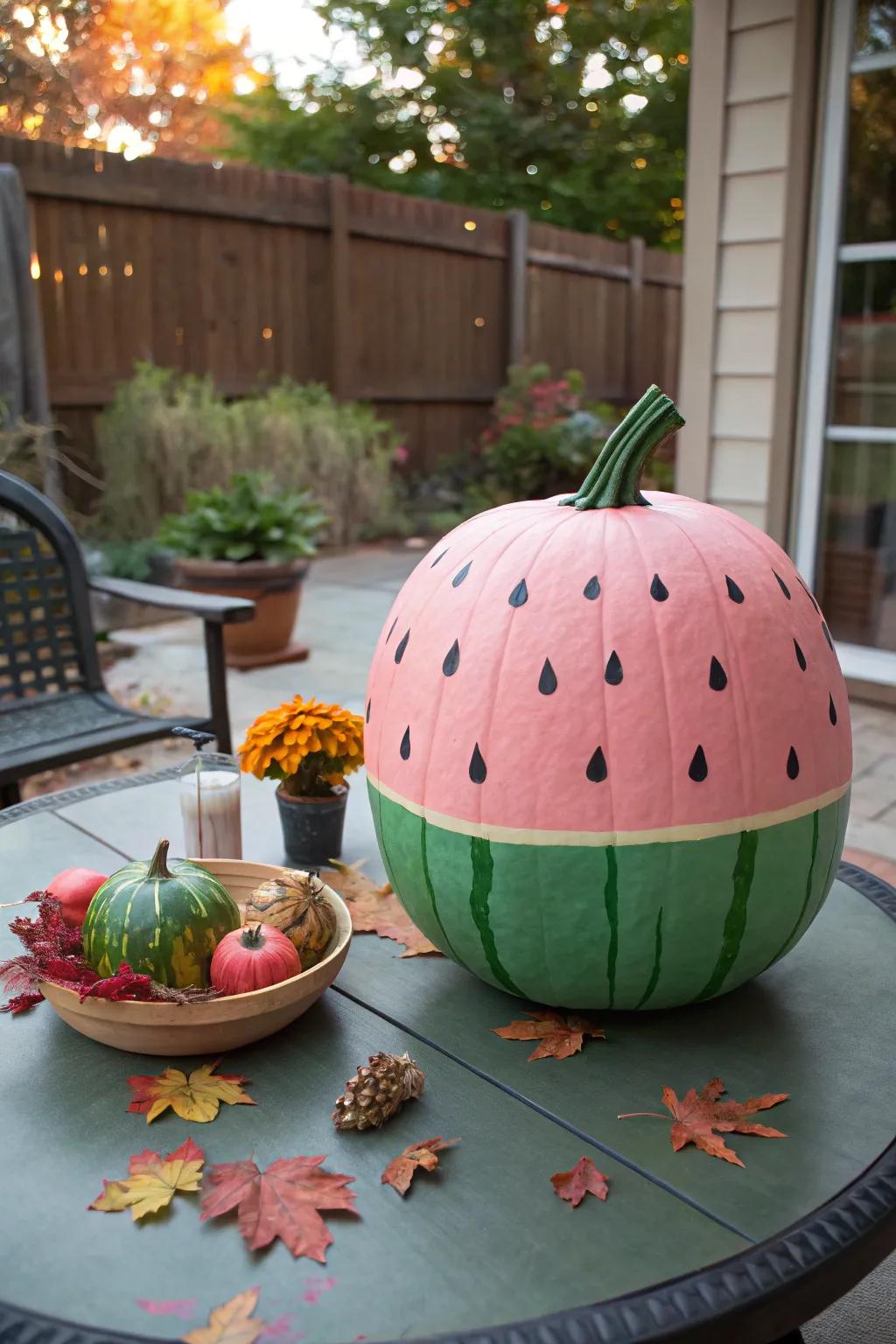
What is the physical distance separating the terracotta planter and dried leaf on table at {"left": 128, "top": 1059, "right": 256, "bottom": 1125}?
3.65 m

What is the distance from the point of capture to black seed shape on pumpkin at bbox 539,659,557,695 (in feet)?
3.45

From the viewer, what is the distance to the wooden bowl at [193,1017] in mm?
1030

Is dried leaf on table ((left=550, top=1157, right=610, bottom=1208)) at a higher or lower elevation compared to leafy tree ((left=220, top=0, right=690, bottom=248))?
lower

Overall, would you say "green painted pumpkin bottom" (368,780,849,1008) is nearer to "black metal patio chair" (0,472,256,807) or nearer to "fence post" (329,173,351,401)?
"black metal patio chair" (0,472,256,807)

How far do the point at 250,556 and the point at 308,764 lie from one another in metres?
3.34

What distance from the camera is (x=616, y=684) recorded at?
1.04 meters

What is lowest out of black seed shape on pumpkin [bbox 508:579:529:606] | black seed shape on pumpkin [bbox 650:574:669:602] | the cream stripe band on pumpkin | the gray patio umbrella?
the cream stripe band on pumpkin

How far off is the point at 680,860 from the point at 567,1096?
9.5 inches

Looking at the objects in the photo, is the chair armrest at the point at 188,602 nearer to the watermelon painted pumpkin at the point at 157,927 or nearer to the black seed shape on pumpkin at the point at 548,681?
the watermelon painted pumpkin at the point at 157,927

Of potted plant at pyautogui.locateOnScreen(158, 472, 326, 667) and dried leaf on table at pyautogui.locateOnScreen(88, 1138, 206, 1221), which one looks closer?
dried leaf on table at pyautogui.locateOnScreen(88, 1138, 206, 1221)

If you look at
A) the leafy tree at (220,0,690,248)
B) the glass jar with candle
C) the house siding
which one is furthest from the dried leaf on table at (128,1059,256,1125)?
the leafy tree at (220,0,690,248)

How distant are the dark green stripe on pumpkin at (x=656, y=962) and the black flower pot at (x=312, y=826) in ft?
1.91

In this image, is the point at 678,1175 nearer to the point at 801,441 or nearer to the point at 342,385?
the point at 801,441

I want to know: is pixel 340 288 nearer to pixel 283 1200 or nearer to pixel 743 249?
pixel 743 249
